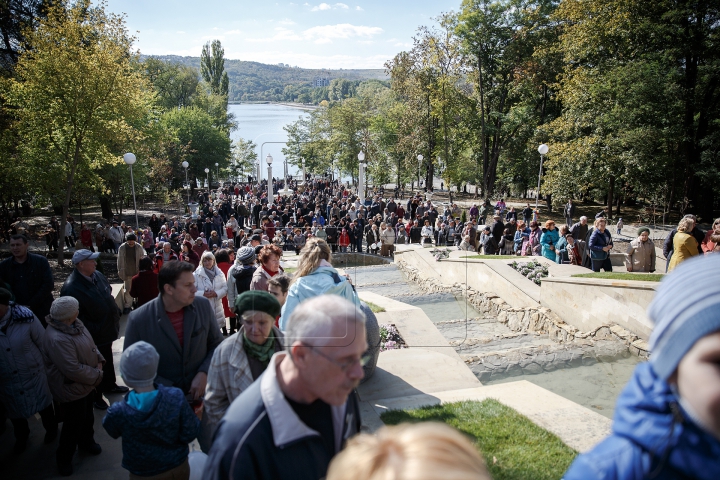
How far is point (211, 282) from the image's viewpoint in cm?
600

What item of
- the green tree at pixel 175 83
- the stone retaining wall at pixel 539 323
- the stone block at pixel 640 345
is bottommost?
the stone retaining wall at pixel 539 323

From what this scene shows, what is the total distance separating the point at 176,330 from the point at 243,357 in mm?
976

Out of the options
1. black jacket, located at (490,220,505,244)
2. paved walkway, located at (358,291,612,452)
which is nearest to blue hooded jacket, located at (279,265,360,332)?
paved walkway, located at (358,291,612,452)

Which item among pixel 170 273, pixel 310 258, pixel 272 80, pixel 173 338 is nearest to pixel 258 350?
pixel 173 338

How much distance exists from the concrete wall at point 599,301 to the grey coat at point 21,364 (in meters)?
7.33

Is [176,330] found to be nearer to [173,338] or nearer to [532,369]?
[173,338]

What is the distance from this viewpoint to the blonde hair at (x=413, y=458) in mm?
1075

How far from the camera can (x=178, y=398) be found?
118 inches

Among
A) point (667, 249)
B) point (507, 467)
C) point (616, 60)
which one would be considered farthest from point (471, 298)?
point (616, 60)

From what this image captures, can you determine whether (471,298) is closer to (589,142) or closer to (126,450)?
(126,450)

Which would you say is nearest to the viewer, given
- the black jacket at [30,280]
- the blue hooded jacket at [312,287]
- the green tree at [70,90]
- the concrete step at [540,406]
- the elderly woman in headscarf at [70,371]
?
the blue hooded jacket at [312,287]

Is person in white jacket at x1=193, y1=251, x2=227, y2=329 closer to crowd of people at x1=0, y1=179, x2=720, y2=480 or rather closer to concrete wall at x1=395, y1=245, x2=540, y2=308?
crowd of people at x1=0, y1=179, x2=720, y2=480

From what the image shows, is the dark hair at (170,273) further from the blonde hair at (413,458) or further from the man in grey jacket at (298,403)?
the blonde hair at (413,458)

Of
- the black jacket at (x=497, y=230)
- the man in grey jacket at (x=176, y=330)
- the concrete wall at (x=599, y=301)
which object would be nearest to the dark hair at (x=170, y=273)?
the man in grey jacket at (x=176, y=330)
